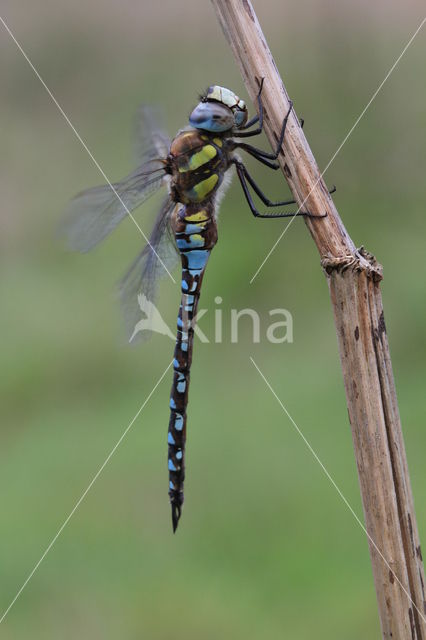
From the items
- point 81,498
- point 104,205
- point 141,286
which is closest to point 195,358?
point 81,498

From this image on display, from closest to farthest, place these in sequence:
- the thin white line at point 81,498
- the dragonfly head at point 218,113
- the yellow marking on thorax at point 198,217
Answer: the dragonfly head at point 218,113, the yellow marking on thorax at point 198,217, the thin white line at point 81,498

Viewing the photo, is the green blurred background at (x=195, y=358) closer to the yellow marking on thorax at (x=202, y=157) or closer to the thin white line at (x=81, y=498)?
the thin white line at (x=81, y=498)

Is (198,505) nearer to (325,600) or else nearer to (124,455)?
(124,455)

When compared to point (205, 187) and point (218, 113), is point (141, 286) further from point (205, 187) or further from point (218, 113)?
point (218, 113)

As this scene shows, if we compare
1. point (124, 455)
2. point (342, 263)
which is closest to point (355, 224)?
point (124, 455)

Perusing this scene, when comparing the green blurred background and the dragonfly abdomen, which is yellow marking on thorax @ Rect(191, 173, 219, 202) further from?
the green blurred background

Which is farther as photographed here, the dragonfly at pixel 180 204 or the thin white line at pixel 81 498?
the thin white line at pixel 81 498

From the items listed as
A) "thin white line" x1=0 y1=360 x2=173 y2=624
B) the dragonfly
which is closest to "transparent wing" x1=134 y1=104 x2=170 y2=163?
the dragonfly

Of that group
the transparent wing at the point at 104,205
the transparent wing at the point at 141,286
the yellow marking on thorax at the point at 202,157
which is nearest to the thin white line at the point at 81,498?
the transparent wing at the point at 141,286
